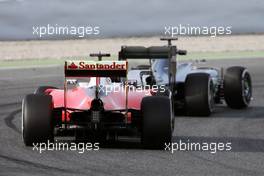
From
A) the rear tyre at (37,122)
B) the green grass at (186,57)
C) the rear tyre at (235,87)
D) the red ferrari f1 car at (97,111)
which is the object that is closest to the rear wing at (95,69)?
the red ferrari f1 car at (97,111)

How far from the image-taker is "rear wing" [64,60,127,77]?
11.1 meters

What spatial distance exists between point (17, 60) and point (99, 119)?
1663 cm

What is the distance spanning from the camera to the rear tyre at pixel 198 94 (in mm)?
15102

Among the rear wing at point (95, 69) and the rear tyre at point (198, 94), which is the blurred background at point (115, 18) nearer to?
the rear tyre at point (198, 94)

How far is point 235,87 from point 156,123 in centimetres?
572

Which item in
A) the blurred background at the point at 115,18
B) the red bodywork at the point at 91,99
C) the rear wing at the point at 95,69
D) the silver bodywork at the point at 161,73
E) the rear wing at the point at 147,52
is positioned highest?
the blurred background at the point at 115,18

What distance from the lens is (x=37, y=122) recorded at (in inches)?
436

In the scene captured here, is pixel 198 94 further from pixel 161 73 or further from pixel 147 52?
pixel 147 52

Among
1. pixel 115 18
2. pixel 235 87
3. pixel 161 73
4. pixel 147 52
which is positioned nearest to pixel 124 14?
pixel 115 18

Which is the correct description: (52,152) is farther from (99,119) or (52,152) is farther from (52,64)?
(52,64)

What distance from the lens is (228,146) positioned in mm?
11758

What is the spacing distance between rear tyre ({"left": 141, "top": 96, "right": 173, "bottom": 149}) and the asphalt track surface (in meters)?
0.14

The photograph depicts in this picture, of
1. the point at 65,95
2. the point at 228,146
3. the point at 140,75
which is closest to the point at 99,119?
the point at 65,95

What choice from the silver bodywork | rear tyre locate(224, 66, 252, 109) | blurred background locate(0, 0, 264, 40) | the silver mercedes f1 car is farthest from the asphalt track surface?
blurred background locate(0, 0, 264, 40)
